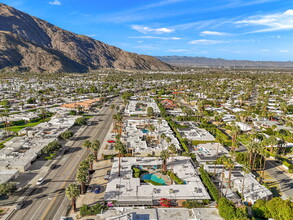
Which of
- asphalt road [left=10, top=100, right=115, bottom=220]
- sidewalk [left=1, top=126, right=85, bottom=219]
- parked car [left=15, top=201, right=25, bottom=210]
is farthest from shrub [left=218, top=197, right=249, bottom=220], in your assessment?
sidewalk [left=1, top=126, right=85, bottom=219]

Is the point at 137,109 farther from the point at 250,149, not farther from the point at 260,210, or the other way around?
the point at 260,210

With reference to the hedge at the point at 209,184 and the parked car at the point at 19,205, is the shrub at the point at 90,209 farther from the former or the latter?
the hedge at the point at 209,184

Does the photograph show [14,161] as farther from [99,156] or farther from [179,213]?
[179,213]

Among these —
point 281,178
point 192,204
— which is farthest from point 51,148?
point 281,178

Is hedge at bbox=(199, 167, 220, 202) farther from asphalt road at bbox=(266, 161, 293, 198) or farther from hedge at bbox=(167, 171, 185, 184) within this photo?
asphalt road at bbox=(266, 161, 293, 198)

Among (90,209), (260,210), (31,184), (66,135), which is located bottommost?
(31,184)

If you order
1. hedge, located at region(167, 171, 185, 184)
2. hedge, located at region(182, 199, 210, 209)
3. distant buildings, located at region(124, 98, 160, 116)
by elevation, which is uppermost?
distant buildings, located at region(124, 98, 160, 116)

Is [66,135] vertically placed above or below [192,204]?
above

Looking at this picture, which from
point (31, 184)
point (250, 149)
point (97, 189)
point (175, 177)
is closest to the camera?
point (97, 189)
